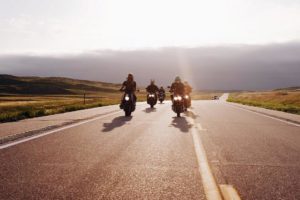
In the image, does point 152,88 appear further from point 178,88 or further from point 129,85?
point 129,85

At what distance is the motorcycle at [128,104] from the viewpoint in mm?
20406

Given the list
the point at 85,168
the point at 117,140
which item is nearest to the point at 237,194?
the point at 85,168

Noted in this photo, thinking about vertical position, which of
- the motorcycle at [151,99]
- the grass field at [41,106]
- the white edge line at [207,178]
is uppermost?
the motorcycle at [151,99]

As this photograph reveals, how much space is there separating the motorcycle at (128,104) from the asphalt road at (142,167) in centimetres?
874

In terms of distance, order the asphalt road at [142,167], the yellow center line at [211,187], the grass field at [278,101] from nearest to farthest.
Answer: the yellow center line at [211,187] → the asphalt road at [142,167] → the grass field at [278,101]

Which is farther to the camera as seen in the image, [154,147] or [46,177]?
[154,147]

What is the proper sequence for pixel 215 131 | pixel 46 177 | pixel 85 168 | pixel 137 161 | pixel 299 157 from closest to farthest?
pixel 46 177 < pixel 85 168 < pixel 137 161 < pixel 299 157 < pixel 215 131

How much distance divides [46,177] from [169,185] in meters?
1.77

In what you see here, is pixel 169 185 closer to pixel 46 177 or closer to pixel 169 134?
pixel 46 177

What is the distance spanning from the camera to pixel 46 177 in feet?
20.1

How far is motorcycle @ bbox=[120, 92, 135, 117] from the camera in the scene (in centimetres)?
2041

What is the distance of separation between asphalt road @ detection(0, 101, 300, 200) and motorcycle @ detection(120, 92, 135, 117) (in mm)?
8740

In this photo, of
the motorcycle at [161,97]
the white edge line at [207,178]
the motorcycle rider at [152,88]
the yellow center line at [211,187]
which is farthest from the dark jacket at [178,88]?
the motorcycle at [161,97]

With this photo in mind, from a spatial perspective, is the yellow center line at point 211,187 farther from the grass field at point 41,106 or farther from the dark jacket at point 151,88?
the dark jacket at point 151,88
